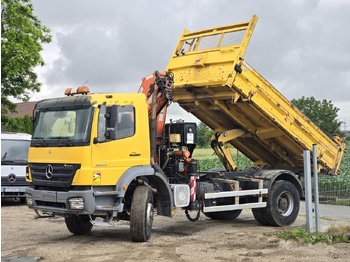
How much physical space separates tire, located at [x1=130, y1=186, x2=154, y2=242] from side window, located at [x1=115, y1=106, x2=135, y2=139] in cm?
105

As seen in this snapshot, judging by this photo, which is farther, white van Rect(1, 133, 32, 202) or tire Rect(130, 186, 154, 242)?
white van Rect(1, 133, 32, 202)

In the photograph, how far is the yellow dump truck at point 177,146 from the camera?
8.84 meters

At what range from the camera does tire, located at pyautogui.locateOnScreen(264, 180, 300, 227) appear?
11.3m

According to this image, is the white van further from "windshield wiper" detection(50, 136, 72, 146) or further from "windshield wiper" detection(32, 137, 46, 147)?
"windshield wiper" detection(50, 136, 72, 146)

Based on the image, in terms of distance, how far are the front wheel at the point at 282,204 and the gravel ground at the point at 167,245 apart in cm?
24

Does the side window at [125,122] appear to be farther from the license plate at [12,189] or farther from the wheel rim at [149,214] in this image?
the license plate at [12,189]

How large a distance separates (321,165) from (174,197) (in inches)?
149

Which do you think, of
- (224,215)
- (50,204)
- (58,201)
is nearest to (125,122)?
(58,201)

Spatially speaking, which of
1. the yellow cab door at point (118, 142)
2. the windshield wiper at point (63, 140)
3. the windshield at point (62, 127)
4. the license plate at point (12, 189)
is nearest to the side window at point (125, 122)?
the yellow cab door at point (118, 142)

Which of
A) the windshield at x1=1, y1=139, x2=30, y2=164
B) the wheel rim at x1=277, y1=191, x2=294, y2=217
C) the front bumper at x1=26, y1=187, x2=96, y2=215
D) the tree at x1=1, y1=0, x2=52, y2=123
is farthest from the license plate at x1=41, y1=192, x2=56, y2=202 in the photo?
the tree at x1=1, y1=0, x2=52, y2=123

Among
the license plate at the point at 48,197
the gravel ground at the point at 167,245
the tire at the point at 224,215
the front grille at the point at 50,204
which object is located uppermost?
the license plate at the point at 48,197

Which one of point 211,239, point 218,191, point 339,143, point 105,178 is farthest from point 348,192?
point 105,178

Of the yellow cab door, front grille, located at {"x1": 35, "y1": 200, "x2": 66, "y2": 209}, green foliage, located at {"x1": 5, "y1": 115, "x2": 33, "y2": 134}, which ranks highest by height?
green foliage, located at {"x1": 5, "y1": 115, "x2": 33, "y2": 134}

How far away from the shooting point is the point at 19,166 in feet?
53.9
